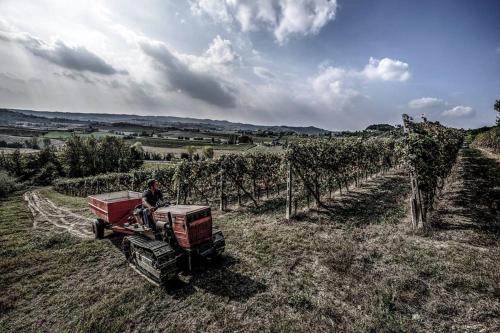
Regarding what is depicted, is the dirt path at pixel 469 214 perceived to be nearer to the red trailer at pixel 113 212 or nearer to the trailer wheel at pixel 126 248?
the trailer wheel at pixel 126 248

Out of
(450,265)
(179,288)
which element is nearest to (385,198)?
(450,265)

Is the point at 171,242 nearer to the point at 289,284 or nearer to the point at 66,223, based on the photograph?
the point at 289,284

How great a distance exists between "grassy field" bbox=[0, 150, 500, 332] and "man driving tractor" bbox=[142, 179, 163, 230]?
148 cm

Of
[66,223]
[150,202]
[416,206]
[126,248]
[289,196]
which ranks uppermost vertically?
[150,202]

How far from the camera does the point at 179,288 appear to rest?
5.93 meters

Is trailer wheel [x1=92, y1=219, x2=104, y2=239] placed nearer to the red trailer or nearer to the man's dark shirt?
the red trailer

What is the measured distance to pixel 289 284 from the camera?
5.77m

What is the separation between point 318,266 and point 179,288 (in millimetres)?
3590

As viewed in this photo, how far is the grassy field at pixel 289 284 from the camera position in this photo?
464 centimetres

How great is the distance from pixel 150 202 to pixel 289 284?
182 inches

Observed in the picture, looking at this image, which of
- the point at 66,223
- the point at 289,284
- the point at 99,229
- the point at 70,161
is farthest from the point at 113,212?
the point at 70,161

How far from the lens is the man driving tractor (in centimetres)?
712

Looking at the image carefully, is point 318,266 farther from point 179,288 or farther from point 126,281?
point 126,281

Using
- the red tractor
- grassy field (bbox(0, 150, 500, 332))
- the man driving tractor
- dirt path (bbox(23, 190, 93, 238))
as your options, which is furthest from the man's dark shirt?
dirt path (bbox(23, 190, 93, 238))
